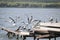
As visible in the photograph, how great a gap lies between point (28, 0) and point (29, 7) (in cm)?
1302

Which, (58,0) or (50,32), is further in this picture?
(58,0)

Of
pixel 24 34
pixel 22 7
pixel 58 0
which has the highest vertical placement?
pixel 24 34

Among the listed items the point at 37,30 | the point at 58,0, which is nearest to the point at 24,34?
the point at 37,30

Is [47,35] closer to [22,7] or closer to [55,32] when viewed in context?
[55,32]

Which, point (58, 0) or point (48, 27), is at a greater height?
point (48, 27)

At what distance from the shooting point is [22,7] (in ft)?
322

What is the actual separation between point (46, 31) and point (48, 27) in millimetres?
202

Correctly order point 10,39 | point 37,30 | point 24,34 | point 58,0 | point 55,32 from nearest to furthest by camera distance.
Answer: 1. point 55,32
2. point 37,30
3. point 24,34
4. point 10,39
5. point 58,0

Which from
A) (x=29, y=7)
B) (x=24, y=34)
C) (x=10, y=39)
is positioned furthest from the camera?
(x=29, y=7)

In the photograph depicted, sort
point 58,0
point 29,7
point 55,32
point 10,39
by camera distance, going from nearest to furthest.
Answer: point 55,32 → point 10,39 → point 58,0 → point 29,7

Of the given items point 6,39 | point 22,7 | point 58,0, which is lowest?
point 22,7

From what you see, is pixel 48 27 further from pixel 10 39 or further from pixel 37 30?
pixel 10 39

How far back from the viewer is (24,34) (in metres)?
13.1

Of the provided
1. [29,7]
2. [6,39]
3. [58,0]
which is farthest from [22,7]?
[6,39]
